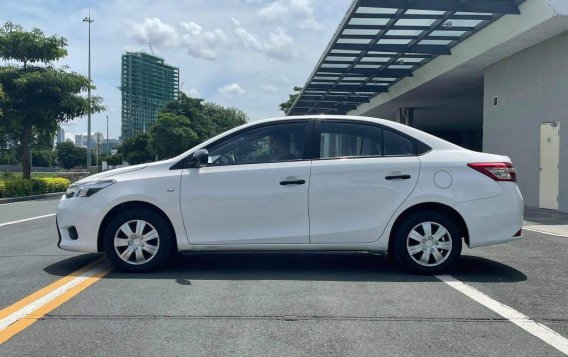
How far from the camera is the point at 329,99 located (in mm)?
28219

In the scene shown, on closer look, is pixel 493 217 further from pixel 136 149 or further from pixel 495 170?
pixel 136 149

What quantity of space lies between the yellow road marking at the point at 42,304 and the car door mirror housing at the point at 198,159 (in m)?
1.51

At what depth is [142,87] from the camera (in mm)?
86438

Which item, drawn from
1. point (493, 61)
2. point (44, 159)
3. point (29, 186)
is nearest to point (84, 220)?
point (493, 61)

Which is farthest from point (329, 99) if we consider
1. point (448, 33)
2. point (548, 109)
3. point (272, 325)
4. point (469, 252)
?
point (272, 325)

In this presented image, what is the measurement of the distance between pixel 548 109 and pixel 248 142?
10361 mm

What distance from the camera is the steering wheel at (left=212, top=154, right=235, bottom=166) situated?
19.8ft

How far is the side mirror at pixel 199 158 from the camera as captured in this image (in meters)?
5.88

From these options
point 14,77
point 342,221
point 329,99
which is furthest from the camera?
point 329,99

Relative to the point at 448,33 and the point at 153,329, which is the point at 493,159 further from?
the point at 448,33

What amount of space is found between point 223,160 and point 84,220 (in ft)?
5.29

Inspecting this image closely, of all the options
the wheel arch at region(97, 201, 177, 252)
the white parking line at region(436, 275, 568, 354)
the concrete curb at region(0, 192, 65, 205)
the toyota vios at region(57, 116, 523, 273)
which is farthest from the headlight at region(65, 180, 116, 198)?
the concrete curb at region(0, 192, 65, 205)

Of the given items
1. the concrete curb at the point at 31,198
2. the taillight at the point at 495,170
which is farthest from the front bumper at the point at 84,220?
the concrete curb at the point at 31,198

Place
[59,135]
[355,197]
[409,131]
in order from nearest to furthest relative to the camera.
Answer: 1. [355,197]
2. [409,131]
3. [59,135]
